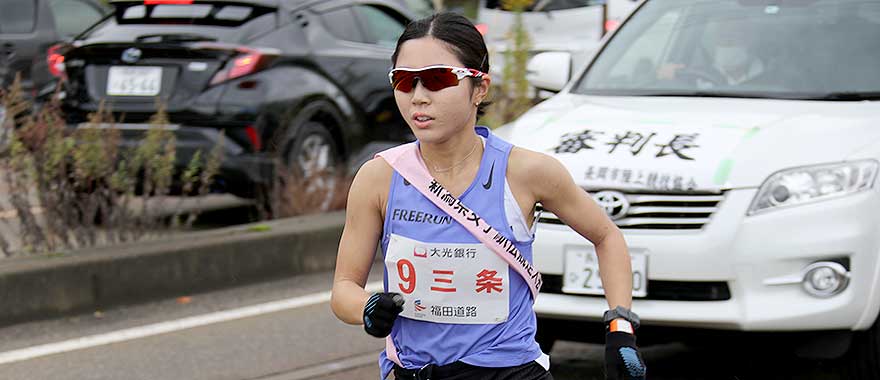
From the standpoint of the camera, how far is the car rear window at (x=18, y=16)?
12133 millimetres

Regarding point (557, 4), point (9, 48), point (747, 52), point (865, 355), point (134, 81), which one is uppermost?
point (747, 52)

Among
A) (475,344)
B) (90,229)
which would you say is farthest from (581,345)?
(475,344)

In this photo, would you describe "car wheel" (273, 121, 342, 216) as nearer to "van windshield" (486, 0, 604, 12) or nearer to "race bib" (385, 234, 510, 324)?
"race bib" (385, 234, 510, 324)

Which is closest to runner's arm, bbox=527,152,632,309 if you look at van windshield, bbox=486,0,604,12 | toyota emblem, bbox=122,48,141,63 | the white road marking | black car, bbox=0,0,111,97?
the white road marking

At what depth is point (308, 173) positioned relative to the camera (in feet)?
28.5

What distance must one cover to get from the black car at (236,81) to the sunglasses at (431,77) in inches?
218

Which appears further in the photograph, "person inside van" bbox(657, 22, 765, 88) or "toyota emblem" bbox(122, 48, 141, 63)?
"toyota emblem" bbox(122, 48, 141, 63)

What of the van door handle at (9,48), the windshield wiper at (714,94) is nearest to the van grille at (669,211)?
the windshield wiper at (714,94)

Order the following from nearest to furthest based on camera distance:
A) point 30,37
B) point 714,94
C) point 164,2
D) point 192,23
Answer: point 714,94, point 192,23, point 164,2, point 30,37

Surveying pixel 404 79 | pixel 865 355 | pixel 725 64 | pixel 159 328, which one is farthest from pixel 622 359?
pixel 159 328

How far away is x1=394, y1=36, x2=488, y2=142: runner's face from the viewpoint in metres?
2.81

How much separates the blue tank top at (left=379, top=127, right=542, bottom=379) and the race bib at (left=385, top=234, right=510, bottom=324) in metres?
0.02

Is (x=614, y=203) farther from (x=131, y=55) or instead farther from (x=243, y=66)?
(x=131, y=55)

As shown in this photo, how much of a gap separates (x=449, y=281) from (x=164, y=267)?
4314 mm
